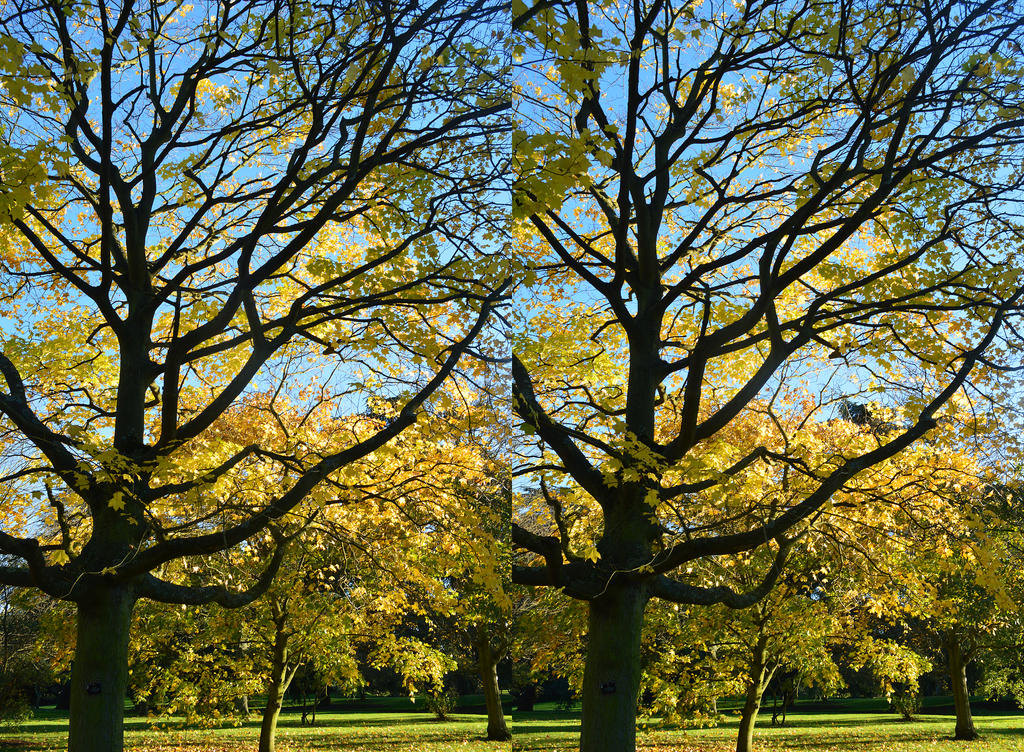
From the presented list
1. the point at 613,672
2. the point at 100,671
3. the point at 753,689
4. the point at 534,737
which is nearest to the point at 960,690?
the point at 753,689

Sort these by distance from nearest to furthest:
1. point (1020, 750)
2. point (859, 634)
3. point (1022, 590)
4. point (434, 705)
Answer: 1. point (859, 634)
2. point (1020, 750)
3. point (1022, 590)
4. point (434, 705)

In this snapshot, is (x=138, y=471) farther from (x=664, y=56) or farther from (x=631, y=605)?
(x=664, y=56)

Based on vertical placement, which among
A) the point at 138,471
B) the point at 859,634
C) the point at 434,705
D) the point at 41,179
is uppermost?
the point at 41,179

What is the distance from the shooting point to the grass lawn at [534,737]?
19781 millimetres

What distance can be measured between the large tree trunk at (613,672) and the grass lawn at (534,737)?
9738 mm

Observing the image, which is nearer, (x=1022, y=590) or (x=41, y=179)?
(x=41, y=179)

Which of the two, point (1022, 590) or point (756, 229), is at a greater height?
point (756, 229)

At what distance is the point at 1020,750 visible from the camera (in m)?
18.3

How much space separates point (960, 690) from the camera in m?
21.8

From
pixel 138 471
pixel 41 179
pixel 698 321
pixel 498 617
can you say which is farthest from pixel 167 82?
pixel 498 617

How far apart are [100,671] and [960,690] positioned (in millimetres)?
22026

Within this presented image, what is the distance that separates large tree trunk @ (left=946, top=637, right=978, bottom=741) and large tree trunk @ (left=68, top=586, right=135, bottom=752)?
21325 mm

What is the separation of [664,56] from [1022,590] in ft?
57.9

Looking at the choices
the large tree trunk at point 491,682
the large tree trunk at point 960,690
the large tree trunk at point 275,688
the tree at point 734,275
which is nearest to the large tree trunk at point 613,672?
the tree at point 734,275
